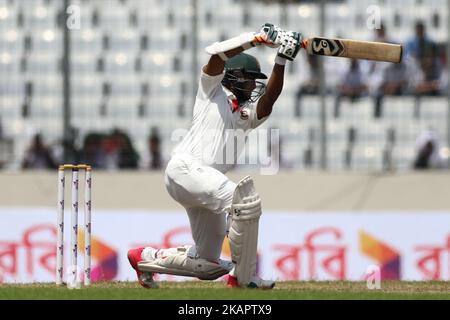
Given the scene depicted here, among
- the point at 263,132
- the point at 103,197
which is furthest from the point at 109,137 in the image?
the point at 263,132

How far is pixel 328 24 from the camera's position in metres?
14.6

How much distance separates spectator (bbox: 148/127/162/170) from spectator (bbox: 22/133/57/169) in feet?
3.52

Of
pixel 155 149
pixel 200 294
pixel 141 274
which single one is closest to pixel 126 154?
pixel 155 149

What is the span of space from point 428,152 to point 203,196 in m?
6.38

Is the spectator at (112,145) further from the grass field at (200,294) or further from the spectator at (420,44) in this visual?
the grass field at (200,294)

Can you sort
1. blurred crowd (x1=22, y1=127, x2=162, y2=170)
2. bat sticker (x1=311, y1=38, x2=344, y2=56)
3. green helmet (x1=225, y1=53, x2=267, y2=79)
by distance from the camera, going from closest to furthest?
bat sticker (x1=311, y1=38, x2=344, y2=56)
green helmet (x1=225, y1=53, x2=267, y2=79)
blurred crowd (x1=22, y1=127, x2=162, y2=170)

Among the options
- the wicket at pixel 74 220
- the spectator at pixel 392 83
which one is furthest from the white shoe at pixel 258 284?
the spectator at pixel 392 83

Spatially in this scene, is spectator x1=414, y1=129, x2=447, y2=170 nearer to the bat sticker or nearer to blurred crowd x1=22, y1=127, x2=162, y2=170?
blurred crowd x1=22, y1=127, x2=162, y2=170

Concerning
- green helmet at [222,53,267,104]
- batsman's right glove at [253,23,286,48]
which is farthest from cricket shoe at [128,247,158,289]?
batsman's right glove at [253,23,286,48]

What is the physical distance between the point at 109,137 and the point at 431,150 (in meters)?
3.59

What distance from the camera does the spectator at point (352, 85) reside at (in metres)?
14.4

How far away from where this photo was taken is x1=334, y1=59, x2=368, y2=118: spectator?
1441 centimetres
